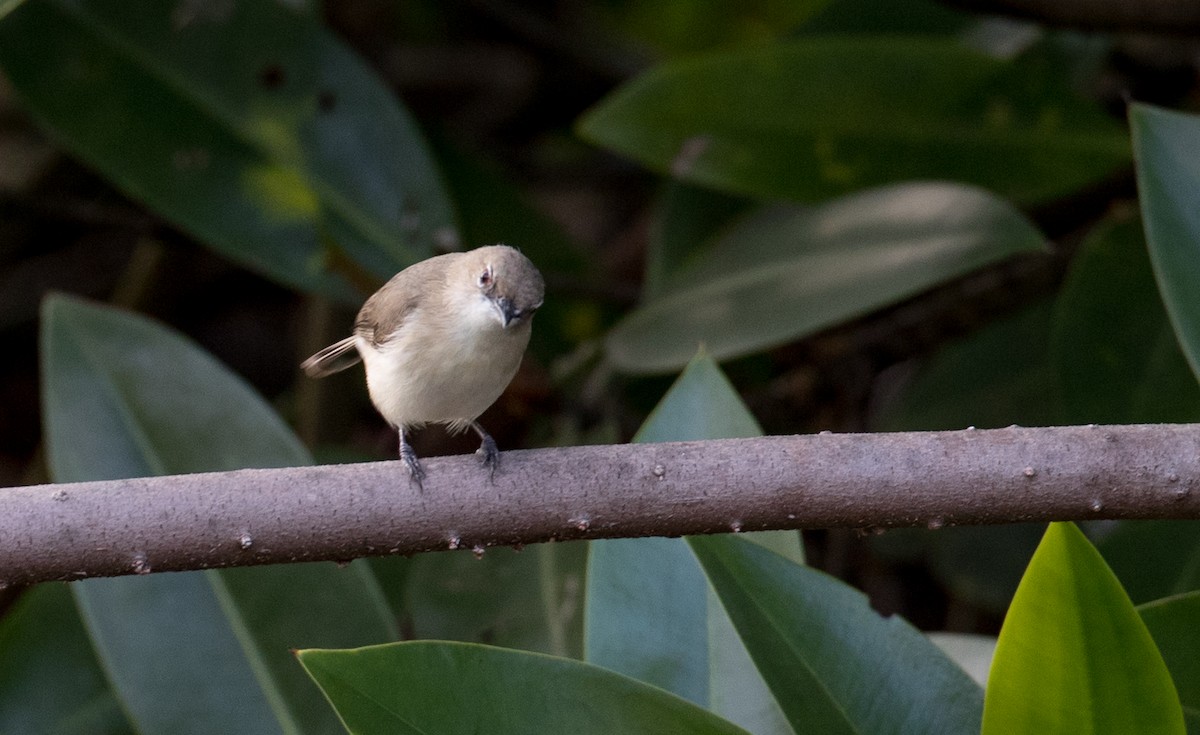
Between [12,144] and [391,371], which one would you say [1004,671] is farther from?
[12,144]

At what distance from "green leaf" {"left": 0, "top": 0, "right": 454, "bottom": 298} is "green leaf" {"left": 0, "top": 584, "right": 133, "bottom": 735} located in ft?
3.37

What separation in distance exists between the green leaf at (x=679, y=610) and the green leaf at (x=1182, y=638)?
0.56 m

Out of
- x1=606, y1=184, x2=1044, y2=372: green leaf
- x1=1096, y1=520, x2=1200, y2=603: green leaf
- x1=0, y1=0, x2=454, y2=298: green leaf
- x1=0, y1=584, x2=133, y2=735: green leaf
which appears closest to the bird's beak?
x1=606, y1=184, x2=1044, y2=372: green leaf

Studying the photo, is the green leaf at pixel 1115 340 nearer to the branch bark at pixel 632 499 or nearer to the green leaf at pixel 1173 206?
the green leaf at pixel 1173 206

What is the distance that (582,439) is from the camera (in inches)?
125

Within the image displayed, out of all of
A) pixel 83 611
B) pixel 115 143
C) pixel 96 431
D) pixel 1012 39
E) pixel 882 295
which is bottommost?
pixel 83 611

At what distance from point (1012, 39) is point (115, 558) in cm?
311

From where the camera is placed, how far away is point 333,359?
103 inches

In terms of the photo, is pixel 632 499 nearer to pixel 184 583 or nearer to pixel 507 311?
pixel 507 311

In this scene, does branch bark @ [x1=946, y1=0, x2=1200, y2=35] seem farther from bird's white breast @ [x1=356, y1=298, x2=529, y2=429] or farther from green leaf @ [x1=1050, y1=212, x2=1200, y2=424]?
bird's white breast @ [x1=356, y1=298, x2=529, y2=429]

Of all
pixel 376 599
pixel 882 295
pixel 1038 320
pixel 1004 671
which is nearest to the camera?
pixel 1004 671

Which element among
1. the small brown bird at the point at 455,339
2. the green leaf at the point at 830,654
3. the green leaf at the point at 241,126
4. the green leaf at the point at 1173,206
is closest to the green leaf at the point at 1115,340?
the green leaf at the point at 1173,206

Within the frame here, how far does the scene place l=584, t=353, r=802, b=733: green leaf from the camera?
1.89 meters

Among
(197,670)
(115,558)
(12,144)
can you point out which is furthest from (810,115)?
(12,144)
